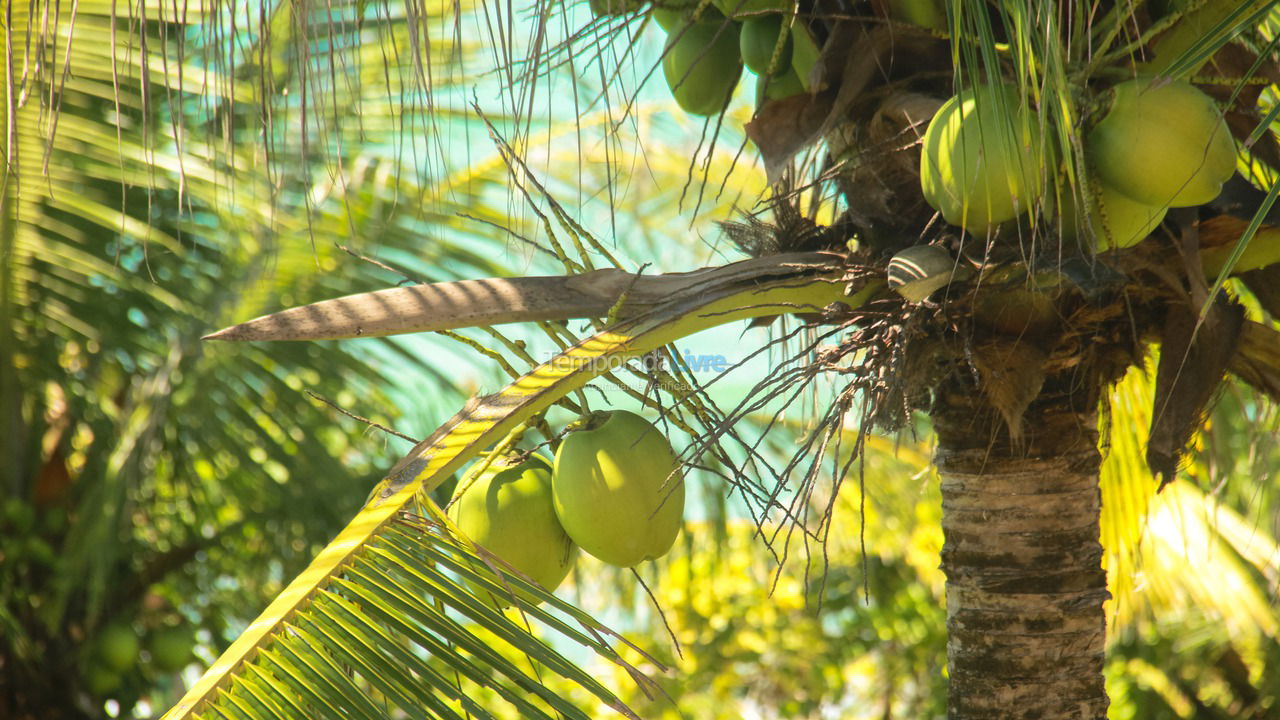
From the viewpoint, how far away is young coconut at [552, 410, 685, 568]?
1084 millimetres

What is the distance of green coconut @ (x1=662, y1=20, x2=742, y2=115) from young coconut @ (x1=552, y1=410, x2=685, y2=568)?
0.49 m

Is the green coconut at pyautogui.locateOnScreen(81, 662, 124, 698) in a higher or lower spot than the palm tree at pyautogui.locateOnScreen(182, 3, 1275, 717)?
lower

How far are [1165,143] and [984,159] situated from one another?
6.4 inches

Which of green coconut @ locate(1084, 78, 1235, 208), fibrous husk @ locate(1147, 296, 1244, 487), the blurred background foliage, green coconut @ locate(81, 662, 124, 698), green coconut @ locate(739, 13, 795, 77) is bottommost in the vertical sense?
green coconut @ locate(81, 662, 124, 698)

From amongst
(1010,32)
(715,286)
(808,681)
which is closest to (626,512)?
(715,286)

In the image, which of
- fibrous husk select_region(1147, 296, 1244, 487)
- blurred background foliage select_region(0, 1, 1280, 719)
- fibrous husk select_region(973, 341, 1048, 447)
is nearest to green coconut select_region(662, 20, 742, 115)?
fibrous husk select_region(973, 341, 1048, 447)

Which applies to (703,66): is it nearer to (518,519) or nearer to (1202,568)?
(518,519)

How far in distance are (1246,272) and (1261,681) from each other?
3.13 metres

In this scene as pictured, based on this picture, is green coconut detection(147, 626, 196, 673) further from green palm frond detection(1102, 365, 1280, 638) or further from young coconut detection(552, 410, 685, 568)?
green palm frond detection(1102, 365, 1280, 638)

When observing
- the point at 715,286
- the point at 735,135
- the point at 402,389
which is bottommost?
the point at 402,389

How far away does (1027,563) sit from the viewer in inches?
53.5

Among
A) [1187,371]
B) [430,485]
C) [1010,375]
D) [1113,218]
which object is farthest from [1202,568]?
[430,485]

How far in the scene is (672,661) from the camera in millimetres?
4184

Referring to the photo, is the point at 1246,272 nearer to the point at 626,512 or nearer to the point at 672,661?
the point at 626,512
